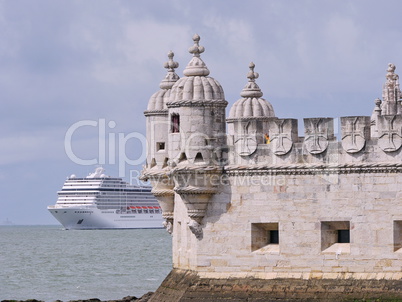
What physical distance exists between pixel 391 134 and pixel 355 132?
3.27 feet

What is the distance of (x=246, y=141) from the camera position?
3644 cm

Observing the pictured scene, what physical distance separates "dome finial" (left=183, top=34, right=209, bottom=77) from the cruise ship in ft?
455

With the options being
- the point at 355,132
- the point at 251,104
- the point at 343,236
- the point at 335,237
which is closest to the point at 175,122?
the point at 355,132

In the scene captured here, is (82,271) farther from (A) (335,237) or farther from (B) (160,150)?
(A) (335,237)

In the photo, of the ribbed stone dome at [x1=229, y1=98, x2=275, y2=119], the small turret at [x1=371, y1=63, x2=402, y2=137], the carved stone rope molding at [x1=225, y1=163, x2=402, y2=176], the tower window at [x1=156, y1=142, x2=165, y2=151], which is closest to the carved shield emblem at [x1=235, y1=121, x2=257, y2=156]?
the carved stone rope molding at [x1=225, y1=163, x2=402, y2=176]

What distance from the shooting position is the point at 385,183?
3453 cm

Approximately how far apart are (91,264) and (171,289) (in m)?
45.6

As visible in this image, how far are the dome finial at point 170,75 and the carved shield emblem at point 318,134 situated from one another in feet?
24.9

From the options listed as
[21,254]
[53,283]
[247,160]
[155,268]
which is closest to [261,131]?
[247,160]

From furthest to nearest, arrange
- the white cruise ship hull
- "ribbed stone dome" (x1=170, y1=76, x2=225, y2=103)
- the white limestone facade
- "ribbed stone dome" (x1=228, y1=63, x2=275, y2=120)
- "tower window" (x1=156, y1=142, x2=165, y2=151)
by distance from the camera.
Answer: the white cruise ship hull < "ribbed stone dome" (x1=228, y1=63, x2=275, y2=120) < "tower window" (x1=156, y1=142, x2=165, y2=151) < "ribbed stone dome" (x1=170, y1=76, x2=225, y2=103) < the white limestone facade

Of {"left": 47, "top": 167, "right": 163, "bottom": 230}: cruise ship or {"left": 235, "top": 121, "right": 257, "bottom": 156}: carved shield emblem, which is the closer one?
{"left": 235, "top": 121, "right": 257, "bottom": 156}: carved shield emblem

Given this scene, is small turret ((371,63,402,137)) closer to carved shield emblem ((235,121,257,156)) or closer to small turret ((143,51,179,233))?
small turret ((143,51,179,233))

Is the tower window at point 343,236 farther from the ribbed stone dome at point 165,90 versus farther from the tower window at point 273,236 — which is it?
the ribbed stone dome at point 165,90

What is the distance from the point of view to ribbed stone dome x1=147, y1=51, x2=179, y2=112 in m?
41.7
